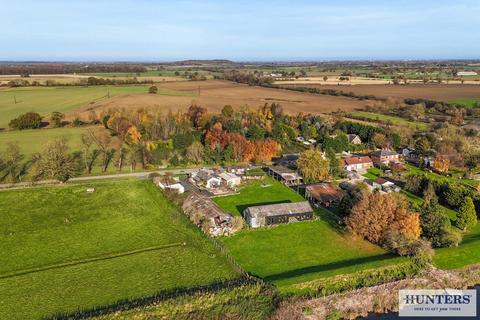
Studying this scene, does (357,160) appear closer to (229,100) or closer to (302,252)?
(302,252)

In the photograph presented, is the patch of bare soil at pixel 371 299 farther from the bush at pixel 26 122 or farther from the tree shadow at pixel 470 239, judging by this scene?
the bush at pixel 26 122

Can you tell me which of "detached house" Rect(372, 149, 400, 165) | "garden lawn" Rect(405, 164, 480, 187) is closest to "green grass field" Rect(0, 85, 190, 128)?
"detached house" Rect(372, 149, 400, 165)

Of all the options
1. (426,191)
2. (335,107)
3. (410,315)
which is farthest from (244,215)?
(335,107)

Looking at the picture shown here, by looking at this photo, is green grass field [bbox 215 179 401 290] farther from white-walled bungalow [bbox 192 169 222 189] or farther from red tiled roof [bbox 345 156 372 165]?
red tiled roof [bbox 345 156 372 165]

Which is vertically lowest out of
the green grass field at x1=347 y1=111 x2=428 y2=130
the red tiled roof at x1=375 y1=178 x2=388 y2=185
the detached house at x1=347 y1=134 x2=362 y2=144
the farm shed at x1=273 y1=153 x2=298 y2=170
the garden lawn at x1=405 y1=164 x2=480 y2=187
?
the garden lawn at x1=405 y1=164 x2=480 y2=187

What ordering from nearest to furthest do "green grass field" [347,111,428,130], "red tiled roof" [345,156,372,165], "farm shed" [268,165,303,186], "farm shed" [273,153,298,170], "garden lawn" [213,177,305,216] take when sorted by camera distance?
"garden lawn" [213,177,305,216] < "farm shed" [268,165,303,186] < "farm shed" [273,153,298,170] < "red tiled roof" [345,156,372,165] < "green grass field" [347,111,428,130]

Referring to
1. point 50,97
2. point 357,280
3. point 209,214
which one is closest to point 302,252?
point 357,280
